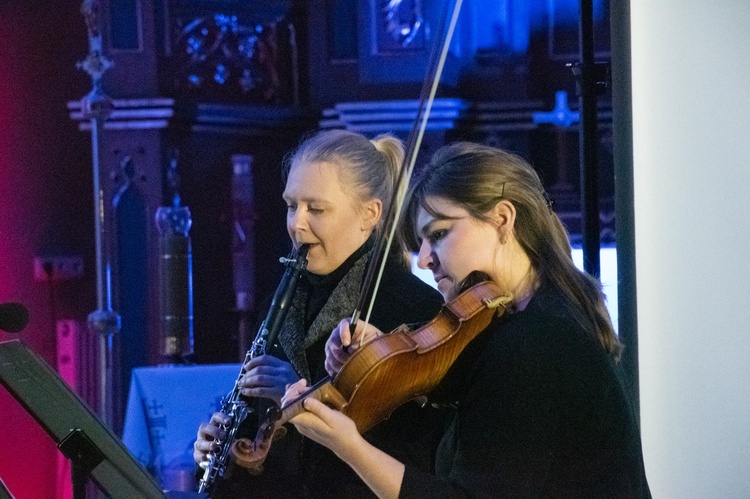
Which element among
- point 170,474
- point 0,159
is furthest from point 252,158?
point 170,474

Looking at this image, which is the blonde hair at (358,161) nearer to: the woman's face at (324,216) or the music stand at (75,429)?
the woman's face at (324,216)

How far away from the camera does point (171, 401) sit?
3.13 metres

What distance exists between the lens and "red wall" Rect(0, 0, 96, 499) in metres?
3.93

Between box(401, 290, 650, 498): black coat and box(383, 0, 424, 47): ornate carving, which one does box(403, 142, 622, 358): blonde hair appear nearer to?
box(401, 290, 650, 498): black coat

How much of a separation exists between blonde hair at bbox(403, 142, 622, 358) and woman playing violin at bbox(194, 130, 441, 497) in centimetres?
37

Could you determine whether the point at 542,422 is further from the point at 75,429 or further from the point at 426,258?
the point at 75,429

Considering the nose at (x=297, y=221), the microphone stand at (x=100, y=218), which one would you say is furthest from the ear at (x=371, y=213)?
the microphone stand at (x=100, y=218)

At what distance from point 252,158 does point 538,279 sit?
9.53ft

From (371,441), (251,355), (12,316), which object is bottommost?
(371,441)

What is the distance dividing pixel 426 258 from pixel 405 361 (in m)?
0.19

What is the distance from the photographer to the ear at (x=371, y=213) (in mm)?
2016

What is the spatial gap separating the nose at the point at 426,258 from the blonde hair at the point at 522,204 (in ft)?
0.19

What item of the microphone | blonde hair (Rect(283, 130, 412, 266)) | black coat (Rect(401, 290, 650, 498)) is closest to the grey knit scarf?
blonde hair (Rect(283, 130, 412, 266))

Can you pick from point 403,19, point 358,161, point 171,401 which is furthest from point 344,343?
point 403,19
